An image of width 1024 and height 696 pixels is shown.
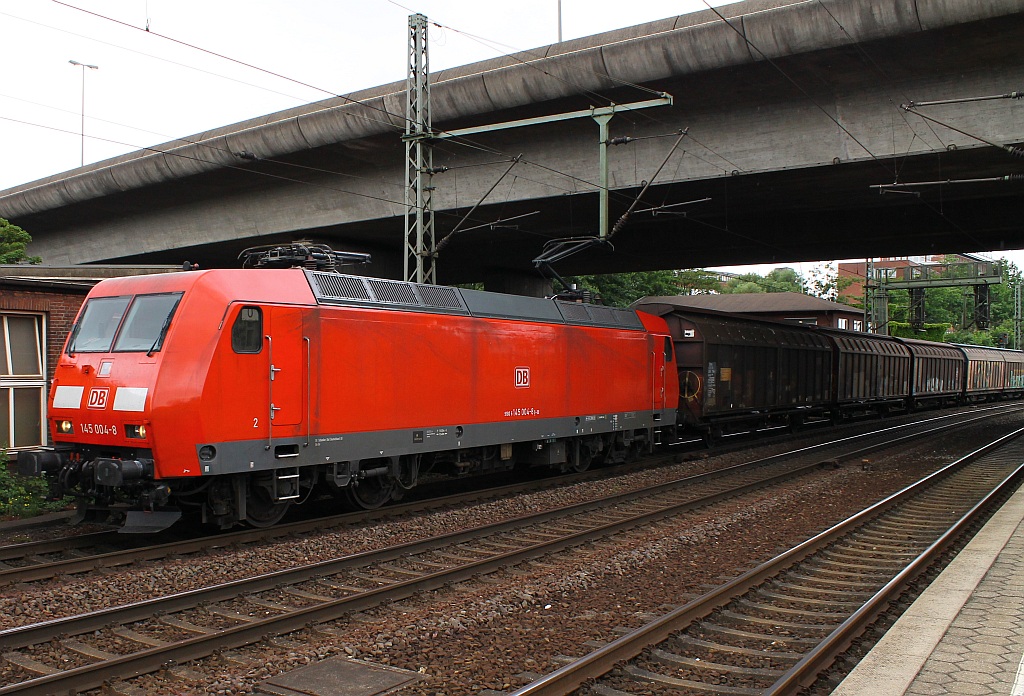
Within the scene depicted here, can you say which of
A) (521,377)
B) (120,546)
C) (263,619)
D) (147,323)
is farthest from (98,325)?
(521,377)

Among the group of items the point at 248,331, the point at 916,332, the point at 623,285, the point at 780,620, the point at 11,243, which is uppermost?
the point at 623,285

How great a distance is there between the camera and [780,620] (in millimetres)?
7301

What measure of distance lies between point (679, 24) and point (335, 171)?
11.2 metres

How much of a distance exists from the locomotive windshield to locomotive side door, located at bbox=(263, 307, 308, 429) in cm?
114

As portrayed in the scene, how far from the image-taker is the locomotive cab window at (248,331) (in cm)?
967

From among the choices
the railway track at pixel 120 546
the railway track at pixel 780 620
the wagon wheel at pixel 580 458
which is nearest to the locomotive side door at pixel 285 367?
the railway track at pixel 120 546

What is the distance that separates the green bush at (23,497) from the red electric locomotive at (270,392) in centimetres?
195

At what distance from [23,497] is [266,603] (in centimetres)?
610

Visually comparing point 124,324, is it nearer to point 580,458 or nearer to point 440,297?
point 440,297

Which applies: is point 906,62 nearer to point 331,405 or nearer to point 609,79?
point 609,79

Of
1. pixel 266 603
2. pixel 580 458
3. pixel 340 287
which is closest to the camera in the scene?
pixel 266 603

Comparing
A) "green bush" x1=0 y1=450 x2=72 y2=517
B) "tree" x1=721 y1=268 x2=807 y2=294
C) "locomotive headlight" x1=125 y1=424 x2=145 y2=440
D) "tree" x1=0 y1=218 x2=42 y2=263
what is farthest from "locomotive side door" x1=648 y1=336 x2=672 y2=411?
"tree" x1=721 y1=268 x2=807 y2=294

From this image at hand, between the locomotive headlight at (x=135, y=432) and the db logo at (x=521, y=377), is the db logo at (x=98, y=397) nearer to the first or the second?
the locomotive headlight at (x=135, y=432)

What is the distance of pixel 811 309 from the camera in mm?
64750
